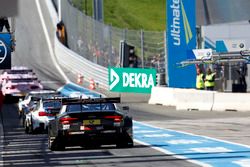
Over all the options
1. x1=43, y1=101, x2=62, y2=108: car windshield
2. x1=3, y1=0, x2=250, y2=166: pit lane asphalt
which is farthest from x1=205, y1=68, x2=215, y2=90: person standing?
x1=43, y1=101, x2=62, y2=108: car windshield

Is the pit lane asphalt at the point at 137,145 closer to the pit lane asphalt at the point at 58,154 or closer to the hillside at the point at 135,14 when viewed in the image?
the pit lane asphalt at the point at 58,154

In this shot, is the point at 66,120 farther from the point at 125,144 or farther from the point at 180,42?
the point at 180,42

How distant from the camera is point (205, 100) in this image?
35.2 metres

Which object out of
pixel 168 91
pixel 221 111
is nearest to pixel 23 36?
pixel 168 91

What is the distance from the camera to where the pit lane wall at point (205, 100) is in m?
33.4

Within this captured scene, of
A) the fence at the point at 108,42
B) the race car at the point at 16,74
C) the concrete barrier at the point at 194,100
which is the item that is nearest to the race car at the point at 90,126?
the concrete barrier at the point at 194,100

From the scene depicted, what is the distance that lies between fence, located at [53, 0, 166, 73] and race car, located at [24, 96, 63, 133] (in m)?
19.6

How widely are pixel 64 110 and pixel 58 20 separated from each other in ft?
204

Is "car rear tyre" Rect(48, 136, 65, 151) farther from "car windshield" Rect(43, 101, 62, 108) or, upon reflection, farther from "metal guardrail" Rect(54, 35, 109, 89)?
"metal guardrail" Rect(54, 35, 109, 89)

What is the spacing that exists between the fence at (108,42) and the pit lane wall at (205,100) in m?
7.47

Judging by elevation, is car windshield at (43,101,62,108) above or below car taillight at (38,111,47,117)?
above

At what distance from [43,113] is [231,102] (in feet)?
33.8

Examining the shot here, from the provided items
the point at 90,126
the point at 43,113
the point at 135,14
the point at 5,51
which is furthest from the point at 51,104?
the point at 135,14

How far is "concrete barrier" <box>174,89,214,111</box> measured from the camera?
35.0 metres
